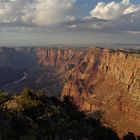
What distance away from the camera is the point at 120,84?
7338 inches

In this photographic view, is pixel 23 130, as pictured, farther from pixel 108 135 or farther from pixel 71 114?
pixel 71 114

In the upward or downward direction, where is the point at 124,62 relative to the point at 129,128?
upward

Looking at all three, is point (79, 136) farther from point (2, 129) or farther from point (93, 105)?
point (93, 105)

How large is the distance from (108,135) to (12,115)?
14.2 metres

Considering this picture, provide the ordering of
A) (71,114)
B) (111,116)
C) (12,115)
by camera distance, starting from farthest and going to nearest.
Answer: (111,116), (71,114), (12,115)

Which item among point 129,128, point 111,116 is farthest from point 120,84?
point 129,128

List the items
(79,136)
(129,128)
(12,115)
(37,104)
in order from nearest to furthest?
(12,115), (79,136), (37,104), (129,128)

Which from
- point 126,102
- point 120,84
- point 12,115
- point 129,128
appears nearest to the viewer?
point 12,115

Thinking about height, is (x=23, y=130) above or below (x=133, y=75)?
above

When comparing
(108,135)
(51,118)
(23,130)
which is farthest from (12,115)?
(108,135)

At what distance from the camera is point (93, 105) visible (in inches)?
6811

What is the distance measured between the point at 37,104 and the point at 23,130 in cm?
1200

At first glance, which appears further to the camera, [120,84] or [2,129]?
[120,84]

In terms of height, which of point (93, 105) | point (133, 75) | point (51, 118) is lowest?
point (93, 105)
